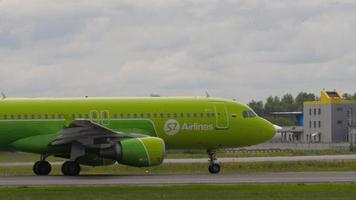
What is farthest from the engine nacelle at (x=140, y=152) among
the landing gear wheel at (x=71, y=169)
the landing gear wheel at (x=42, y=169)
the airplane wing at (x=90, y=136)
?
the landing gear wheel at (x=42, y=169)

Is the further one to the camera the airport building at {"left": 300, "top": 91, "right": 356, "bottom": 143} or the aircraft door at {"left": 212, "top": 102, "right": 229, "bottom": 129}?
the airport building at {"left": 300, "top": 91, "right": 356, "bottom": 143}

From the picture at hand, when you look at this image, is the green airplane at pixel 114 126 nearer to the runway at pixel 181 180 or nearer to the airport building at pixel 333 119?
the runway at pixel 181 180

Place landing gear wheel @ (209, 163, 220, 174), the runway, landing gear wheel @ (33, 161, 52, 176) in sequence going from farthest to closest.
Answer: landing gear wheel @ (33, 161, 52, 176) → landing gear wheel @ (209, 163, 220, 174) → the runway

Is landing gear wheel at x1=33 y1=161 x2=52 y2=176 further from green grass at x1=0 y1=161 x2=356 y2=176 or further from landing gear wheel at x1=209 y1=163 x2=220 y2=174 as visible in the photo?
landing gear wheel at x1=209 y1=163 x2=220 y2=174

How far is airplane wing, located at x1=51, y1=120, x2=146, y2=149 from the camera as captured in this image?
37156 mm

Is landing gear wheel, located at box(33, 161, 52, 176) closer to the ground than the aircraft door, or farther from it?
closer to the ground

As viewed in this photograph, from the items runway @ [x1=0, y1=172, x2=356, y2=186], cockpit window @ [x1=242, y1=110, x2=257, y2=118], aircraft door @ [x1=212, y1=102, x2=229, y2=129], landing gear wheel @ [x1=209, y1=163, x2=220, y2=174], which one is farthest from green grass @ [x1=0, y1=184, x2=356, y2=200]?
cockpit window @ [x1=242, y1=110, x2=257, y2=118]

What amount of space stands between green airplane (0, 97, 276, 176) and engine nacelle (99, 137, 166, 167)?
0.18 metres

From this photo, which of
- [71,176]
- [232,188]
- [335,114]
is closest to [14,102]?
[71,176]

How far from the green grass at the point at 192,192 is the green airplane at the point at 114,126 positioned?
26.0 ft

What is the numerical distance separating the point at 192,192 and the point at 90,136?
10680 millimetres

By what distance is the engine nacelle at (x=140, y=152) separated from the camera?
36.6 meters

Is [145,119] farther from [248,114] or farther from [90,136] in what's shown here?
[248,114]

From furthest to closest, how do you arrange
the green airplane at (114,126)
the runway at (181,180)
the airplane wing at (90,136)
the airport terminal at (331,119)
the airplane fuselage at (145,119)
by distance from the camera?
the airport terminal at (331,119)
the airplane fuselage at (145,119)
the green airplane at (114,126)
the airplane wing at (90,136)
the runway at (181,180)
